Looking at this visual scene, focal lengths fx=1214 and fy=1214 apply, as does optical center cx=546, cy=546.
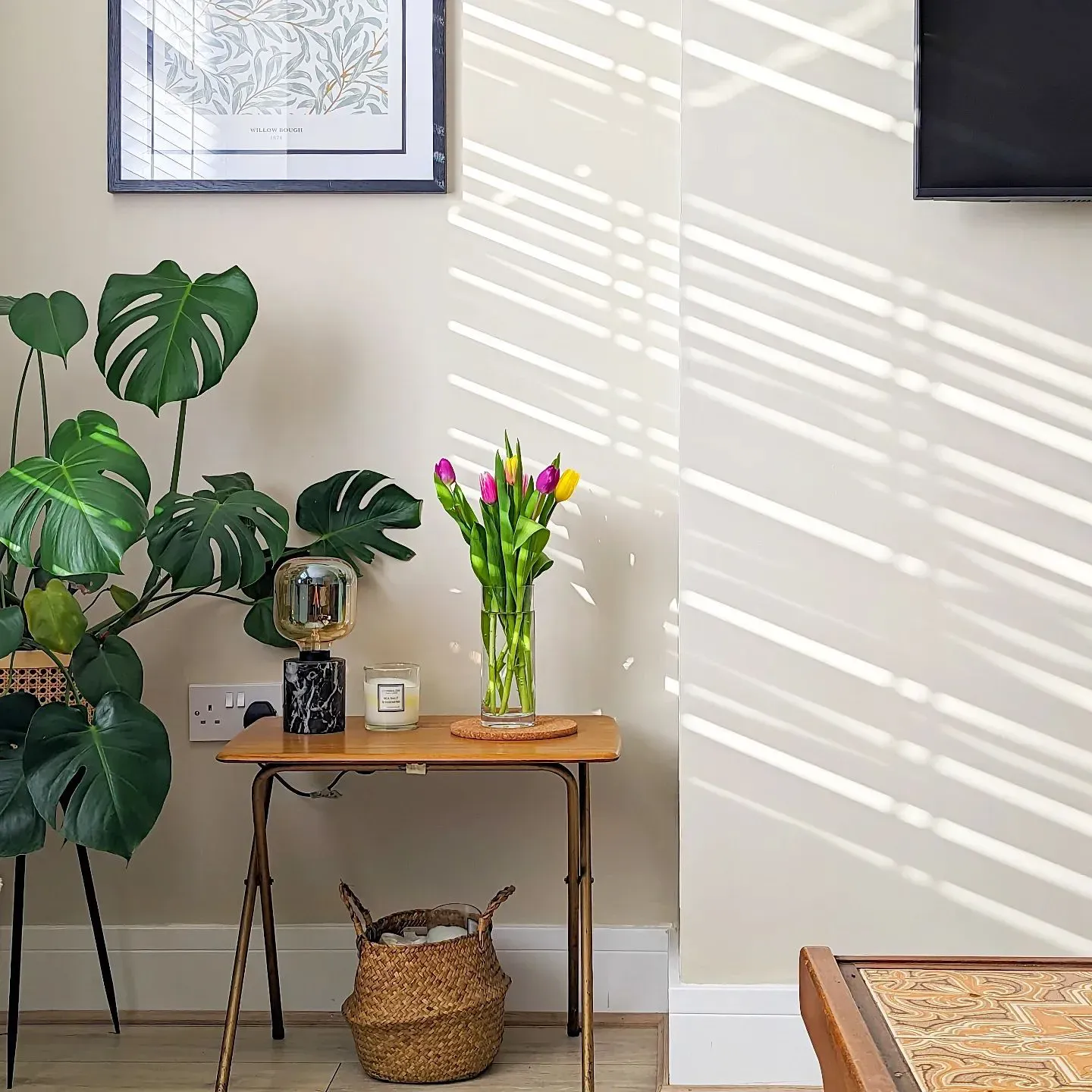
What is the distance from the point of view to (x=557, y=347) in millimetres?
2328

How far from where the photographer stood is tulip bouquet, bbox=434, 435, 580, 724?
207 cm

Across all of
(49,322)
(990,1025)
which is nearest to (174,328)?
(49,322)

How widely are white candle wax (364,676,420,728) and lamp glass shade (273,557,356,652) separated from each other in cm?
12

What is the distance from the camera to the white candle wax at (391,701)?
2.11 metres

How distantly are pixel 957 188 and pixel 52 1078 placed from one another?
2.12 m

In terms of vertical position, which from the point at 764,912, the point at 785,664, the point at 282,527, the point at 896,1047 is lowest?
the point at 764,912

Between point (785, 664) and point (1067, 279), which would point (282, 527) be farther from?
point (1067, 279)

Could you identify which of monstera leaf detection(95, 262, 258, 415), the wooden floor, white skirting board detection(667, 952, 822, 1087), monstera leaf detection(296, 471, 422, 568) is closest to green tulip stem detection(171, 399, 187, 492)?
monstera leaf detection(95, 262, 258, 415)

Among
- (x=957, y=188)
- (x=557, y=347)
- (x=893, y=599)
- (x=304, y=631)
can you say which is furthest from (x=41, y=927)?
(x=957, y=188)

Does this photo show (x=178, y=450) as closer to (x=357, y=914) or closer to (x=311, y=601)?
(x=311, y=601)

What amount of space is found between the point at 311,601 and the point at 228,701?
16.0 inches

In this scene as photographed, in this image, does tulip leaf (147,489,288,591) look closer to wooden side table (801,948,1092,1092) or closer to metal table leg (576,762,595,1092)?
metal table leg (576,762,595,1092)

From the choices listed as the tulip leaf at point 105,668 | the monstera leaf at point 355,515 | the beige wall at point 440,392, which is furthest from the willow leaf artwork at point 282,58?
the tulip leaf at point 105,668

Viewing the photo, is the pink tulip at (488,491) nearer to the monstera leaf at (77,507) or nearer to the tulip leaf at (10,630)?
the monstera leaf at (77,507)
